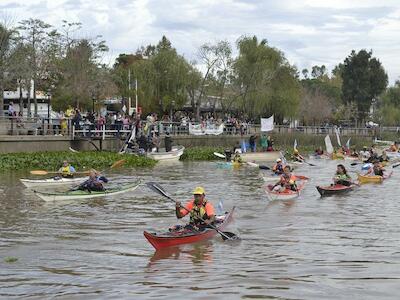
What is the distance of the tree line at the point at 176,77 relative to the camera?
45.9m

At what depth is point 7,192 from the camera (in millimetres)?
24000

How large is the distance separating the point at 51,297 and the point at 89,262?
8.58 ft

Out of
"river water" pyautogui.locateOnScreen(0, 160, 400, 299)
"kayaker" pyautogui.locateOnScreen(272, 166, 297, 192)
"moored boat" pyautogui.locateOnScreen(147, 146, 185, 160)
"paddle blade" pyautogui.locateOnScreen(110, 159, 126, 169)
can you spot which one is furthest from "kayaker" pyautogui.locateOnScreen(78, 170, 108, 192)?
"moored boat" pyautogui.locateOnScreen(147, 146, 185, 160)

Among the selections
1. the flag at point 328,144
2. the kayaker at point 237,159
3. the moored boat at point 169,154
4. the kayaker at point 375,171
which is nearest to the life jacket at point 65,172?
the moored boat at point 169,154

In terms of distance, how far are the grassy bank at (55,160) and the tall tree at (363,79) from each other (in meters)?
62.9

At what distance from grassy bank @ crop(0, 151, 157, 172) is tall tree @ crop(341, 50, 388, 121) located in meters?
62.9

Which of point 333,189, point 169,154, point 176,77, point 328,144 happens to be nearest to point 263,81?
point 176,77

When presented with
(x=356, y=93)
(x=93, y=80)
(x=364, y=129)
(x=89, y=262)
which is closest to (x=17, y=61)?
(x=93, y=80)

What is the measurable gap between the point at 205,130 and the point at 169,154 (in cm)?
1062

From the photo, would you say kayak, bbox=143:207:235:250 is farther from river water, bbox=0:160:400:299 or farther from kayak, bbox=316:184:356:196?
kayak, bbox=316:184:356:196

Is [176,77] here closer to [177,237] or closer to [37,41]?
[37,41]

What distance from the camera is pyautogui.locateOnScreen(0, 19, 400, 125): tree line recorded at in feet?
151

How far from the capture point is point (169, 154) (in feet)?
134

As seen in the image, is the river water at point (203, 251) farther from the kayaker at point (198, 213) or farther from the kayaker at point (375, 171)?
the kayaker at point (375, 171)
